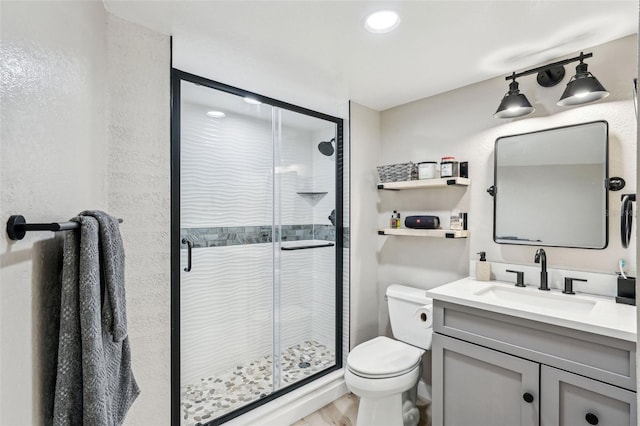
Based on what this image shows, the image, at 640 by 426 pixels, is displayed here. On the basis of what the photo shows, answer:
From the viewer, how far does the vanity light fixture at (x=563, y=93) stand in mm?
1474

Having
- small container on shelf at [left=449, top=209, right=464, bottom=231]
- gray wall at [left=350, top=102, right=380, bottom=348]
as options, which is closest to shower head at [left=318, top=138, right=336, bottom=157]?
gray wall at [left=350, top=102, right=380, bottom=348]

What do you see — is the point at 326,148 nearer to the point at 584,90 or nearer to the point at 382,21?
the point at 382,21

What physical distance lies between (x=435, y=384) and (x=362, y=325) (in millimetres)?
823

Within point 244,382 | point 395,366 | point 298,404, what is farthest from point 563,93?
point 244,382

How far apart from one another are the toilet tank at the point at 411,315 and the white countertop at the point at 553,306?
28 cm

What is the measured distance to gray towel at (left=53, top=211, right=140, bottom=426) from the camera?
72 cm

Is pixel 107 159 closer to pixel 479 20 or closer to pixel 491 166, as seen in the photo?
pixel 479 20

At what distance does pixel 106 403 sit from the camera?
0.77 m

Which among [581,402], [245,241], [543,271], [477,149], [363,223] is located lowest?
[581,402]

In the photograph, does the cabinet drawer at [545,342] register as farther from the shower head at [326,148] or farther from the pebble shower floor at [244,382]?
the shower head at [326,148]

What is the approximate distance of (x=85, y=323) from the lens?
2.37ft

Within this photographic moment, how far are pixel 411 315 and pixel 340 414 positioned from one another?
0.82 m

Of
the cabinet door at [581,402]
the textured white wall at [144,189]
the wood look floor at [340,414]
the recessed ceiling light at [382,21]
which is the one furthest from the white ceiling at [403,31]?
the wood look floor at [340,414]

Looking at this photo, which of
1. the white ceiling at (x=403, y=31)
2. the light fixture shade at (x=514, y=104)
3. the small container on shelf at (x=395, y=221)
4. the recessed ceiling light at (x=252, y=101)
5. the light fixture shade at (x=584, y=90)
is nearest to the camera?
the white ceiling at (x=403, y=31)
